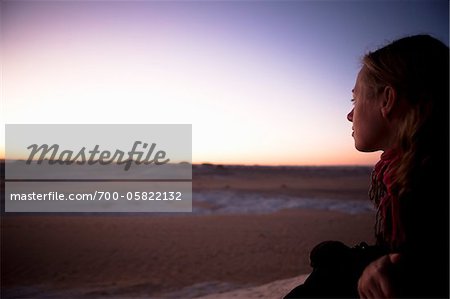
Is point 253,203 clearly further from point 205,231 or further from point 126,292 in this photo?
point 126,292

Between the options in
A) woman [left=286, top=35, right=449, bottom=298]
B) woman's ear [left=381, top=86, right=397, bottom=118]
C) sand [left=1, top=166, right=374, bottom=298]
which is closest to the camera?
woman [left=286, top=35, right=449, bottom=298]

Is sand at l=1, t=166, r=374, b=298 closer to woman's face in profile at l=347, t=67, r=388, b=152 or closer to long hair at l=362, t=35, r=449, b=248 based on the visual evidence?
woman's face in profile at l=347, t=67, r=388, b=152

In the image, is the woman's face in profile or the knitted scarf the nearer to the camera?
the knitted scarf

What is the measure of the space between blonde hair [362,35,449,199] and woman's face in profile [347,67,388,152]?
4 centimetres

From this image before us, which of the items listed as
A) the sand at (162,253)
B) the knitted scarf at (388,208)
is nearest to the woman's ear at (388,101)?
the knitted scarf at (388,208)

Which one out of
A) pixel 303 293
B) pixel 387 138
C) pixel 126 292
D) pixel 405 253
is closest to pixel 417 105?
pixel 387 138

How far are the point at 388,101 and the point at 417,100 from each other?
74mm

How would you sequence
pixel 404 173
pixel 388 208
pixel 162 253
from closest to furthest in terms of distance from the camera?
pixel 404 173, pixel 388 208, pixel 162 253

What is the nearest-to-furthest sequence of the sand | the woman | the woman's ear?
the woman, the woman's ear, the sand

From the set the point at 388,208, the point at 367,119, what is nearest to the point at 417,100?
the point at 367,119

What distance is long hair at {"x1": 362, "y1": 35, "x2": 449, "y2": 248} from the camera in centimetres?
86

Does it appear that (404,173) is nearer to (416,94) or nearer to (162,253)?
(416,94)

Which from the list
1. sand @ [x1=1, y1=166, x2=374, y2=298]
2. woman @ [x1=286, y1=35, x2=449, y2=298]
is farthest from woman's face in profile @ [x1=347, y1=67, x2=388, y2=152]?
sand @ [x1=1, y1=166, x2=374, y2=298]

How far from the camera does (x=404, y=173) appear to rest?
87 centimetres
